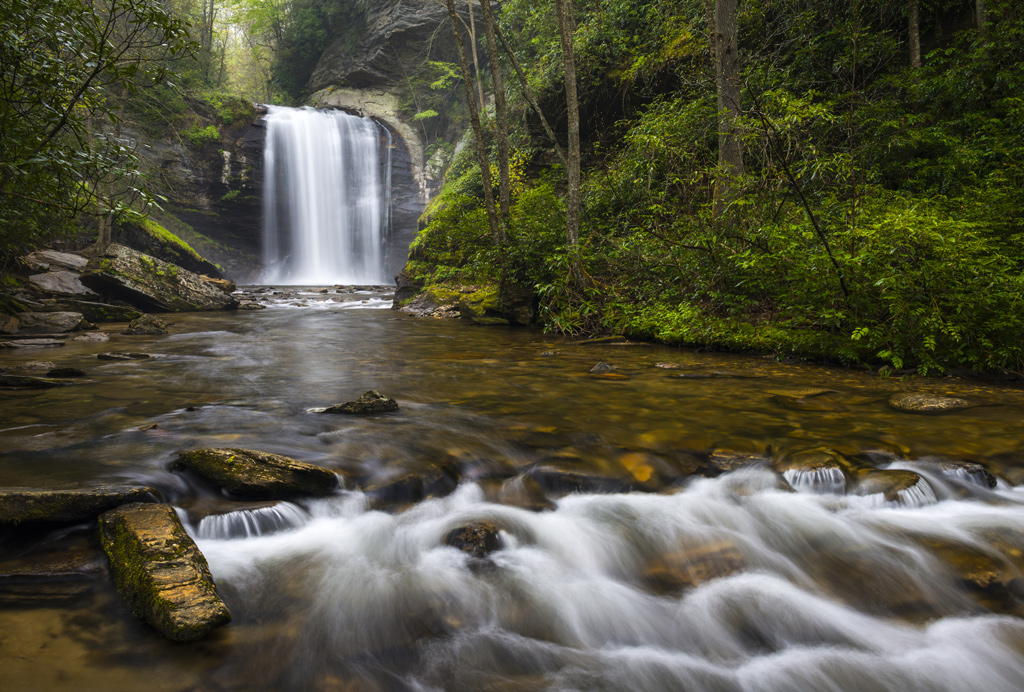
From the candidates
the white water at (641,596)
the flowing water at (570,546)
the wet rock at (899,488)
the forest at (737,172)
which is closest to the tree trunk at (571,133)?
the forest at (737,172)

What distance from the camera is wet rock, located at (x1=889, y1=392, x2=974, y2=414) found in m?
4.35

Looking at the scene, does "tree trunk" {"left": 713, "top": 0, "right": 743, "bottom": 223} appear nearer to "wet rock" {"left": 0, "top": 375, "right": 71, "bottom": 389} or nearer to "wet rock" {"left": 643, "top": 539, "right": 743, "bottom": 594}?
"wet rock" {"left": 643, "top": 539, "right": 743, "bottom": 594}

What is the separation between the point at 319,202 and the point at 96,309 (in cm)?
1956

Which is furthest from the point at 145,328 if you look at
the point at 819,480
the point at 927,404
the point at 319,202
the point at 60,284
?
the point at 319,202

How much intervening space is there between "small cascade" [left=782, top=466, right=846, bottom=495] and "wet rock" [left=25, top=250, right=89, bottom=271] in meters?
15.1

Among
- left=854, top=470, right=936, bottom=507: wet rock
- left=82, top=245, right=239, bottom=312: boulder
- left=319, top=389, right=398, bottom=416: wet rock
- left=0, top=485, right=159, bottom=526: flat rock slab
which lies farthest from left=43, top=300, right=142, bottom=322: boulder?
left=854, top=470, right=936, bottom=507: wet rock

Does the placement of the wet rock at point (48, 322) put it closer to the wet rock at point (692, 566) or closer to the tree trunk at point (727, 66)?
the wet rock at point (692, 566)

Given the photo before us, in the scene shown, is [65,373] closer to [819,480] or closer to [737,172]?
[819,480]

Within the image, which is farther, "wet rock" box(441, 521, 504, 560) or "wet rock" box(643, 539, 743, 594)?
"wet rock" box(441, 521, 504, 560)

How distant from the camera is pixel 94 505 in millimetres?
2510

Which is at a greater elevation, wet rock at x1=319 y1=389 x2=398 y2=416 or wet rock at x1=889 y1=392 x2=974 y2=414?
wet rock at x1=889 y1=392 x2=974 y2=414

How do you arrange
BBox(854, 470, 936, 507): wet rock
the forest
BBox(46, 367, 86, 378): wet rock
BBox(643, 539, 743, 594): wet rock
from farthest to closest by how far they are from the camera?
BBox(46, 367, 86, 378): wet rock, the forest, BBox(854, 470, 936, 507): wet rock, BBox(643, 539, 743, 594): wet rock

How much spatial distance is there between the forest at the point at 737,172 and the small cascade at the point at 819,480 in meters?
2.67

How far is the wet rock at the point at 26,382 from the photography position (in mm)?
5160
